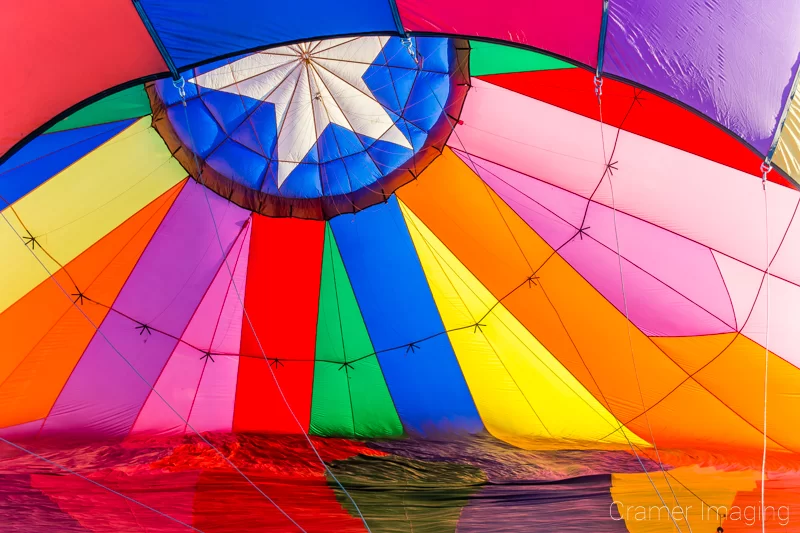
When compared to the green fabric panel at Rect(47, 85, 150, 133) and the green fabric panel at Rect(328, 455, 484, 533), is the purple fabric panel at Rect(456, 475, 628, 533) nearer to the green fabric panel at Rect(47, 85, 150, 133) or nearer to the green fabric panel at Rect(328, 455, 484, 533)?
the green fabric panel at Rect(328, 455, 484, 533)

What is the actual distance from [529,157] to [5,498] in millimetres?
4397

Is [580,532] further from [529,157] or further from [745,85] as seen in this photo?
[745,85]

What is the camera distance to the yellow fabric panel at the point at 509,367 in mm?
5559

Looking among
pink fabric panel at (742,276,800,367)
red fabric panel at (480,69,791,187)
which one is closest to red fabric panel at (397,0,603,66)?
red fabric panel at (480,69,791,187)

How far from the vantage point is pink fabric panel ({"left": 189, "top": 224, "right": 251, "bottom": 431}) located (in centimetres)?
568

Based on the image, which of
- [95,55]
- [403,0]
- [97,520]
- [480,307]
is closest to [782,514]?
[480,307]

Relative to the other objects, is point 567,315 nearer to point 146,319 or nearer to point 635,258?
point 635,258

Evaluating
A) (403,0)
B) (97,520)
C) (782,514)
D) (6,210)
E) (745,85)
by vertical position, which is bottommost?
(97,520)

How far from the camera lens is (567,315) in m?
5.43

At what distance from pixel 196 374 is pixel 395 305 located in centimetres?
178

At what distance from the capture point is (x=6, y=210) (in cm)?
495

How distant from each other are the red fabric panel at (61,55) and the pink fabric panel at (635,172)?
243 centimetres

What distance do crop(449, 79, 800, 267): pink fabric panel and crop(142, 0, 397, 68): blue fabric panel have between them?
1.77m

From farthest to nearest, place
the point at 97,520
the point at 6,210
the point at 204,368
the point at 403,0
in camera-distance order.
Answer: the point at 204,368
the point at 6,210
the point at 97,520
the point at 403,0
